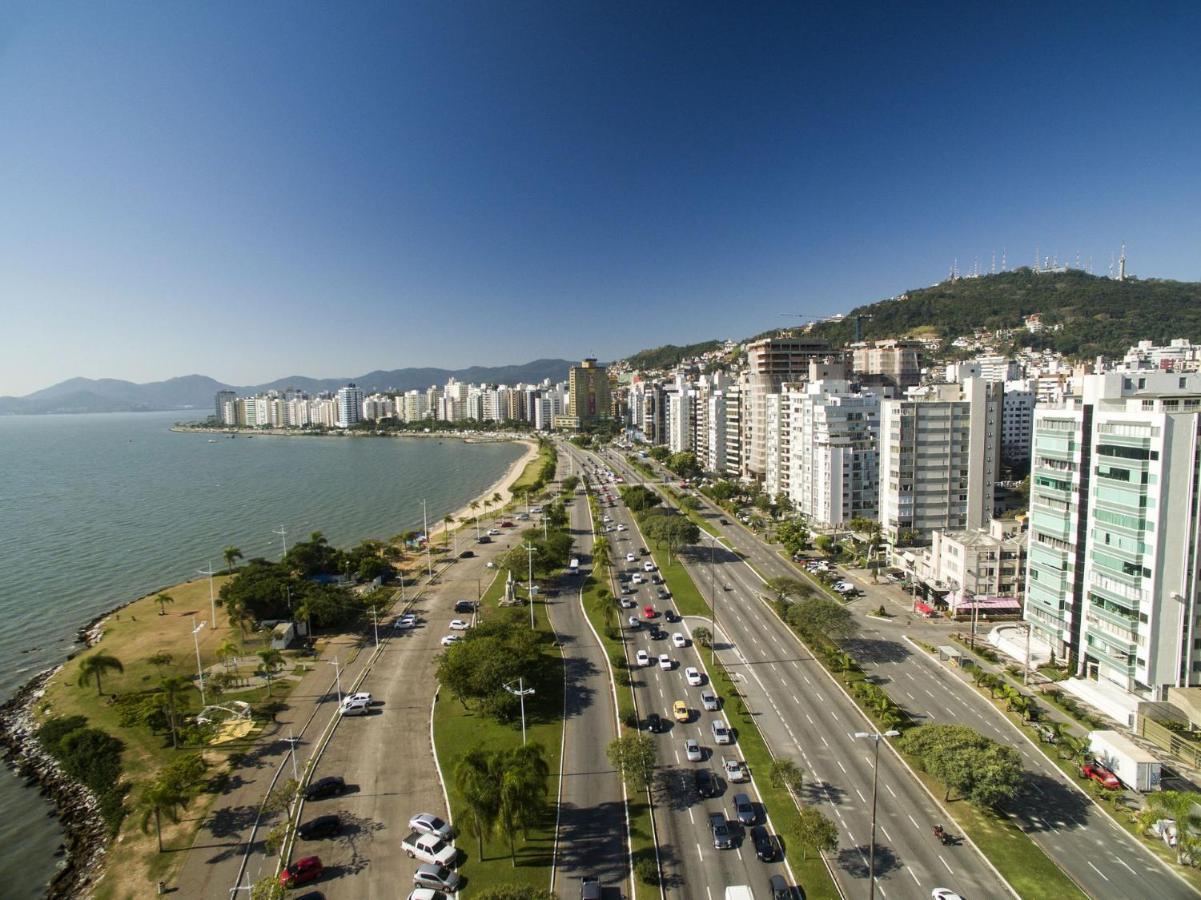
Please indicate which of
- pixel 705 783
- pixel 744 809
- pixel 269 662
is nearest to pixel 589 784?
pixel 705 783

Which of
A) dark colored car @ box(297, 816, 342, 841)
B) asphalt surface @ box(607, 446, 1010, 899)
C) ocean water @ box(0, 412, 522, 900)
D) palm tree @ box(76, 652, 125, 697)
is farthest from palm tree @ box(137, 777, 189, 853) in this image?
asphalt surface @ box(607, 446, 1010, 899)

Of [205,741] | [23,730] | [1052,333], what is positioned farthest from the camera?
[1052,333]

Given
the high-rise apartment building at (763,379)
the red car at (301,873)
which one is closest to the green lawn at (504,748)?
the red car at (301,873)

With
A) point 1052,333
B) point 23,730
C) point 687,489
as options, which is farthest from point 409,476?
point 1052,333

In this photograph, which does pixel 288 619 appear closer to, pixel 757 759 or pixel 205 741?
pixel 205 741

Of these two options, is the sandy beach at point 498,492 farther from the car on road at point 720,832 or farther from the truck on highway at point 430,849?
the car on road at point 720,832

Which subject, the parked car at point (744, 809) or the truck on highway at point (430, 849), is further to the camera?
the parked car at point (744, 809)
